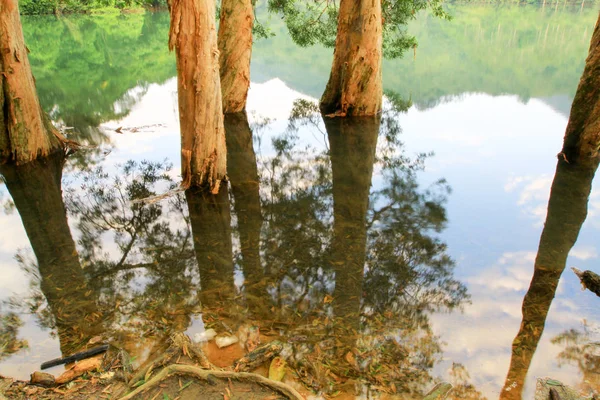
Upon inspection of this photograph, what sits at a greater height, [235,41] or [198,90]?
[235,41]

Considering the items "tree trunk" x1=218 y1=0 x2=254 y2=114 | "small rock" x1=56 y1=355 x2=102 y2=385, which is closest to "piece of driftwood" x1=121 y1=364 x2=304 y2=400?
"small rock" x1=56 y1=355 x2=102 y2=385

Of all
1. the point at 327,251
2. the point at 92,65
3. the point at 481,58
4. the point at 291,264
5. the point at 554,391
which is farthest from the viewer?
the point at 481,58

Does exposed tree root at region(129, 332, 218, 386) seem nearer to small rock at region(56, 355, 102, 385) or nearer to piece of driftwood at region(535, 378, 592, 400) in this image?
small rock at region(56, 355, 102, 385)

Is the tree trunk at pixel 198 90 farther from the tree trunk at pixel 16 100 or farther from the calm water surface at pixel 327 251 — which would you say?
the tree trunk at pixel 16 100

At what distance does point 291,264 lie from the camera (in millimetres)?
4859

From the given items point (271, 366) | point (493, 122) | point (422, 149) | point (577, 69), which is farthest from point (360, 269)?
point (577, 69)

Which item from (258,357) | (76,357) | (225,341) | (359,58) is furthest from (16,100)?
(359,58)

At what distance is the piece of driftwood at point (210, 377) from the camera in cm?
272

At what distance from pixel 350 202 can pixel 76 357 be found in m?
4.20

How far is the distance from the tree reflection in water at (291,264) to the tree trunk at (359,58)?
11.7ft

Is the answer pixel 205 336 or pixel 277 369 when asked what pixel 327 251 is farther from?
pixel 277 369

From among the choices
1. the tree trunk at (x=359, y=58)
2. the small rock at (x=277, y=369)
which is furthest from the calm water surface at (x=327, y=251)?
the tree trunk at (x=359, y=58)

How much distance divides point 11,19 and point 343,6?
7.14m

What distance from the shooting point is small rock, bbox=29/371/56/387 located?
10.0 ft
